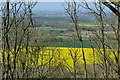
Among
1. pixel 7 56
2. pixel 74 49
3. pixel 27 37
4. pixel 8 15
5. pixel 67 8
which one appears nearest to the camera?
pixel 8 15

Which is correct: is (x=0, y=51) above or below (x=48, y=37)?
above

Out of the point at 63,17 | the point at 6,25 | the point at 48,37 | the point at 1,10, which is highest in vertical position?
the point at 1,10

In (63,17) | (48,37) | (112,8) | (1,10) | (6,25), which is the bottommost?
(48,37)

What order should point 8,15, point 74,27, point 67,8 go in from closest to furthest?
point 8,15 → point 67,8 → point 74,27

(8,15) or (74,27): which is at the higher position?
(8,15)

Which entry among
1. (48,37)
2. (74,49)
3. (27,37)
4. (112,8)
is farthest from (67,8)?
(112,8)

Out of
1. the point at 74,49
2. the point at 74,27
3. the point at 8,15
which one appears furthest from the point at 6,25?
the point at 74,49

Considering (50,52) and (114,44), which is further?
(50,52)

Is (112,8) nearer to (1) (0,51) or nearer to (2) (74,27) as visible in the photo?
(1) (0,51)

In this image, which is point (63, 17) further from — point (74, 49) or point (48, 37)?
point (74, 49)
